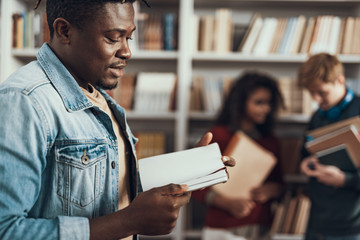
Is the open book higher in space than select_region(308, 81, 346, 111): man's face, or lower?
lower

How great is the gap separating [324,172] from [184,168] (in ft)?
3.93

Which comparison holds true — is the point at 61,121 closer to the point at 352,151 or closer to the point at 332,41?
the point at 352,151

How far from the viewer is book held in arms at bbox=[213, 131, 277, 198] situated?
199 centimetres

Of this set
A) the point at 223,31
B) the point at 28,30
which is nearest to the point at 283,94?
the point at 223,31

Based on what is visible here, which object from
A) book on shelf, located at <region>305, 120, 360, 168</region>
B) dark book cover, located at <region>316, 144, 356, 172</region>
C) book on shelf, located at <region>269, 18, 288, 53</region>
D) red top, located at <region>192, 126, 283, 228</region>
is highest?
book on shelf, located at <region>269, 18, 288, 53</region>

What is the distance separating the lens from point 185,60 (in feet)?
8.11

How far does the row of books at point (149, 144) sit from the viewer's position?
250cm

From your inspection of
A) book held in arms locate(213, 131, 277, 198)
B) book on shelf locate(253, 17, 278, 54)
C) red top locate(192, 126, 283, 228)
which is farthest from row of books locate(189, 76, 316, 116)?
book held in arms locate(213, 131, 277, 198)

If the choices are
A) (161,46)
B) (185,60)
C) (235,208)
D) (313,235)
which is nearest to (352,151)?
(313,235)

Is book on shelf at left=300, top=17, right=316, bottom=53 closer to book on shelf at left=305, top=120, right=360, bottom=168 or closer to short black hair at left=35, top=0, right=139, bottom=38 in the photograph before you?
book on shelf at left=305, top=120, right=360, bottom=168

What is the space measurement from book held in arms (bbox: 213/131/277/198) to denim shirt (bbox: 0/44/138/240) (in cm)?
122

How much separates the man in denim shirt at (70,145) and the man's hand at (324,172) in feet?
4.09

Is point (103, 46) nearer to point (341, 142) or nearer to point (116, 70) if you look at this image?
point (116, 70)

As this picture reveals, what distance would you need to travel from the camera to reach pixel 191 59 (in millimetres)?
2561
